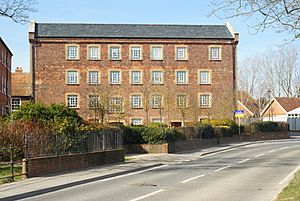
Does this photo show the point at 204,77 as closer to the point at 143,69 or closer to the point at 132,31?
the point at 143,69

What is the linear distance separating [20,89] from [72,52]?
9688 mm

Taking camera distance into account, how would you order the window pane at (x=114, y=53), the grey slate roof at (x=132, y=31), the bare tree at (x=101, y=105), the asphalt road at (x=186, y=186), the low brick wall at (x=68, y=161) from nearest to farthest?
the asphalt road at (x=186, y=186), the low brick wall at (x=68, y=161), the bare tree at (x=101, y=105), the window pane at (x=114, y=53), the grey slate roof at (x=132, y=31)

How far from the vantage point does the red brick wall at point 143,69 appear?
195 feet

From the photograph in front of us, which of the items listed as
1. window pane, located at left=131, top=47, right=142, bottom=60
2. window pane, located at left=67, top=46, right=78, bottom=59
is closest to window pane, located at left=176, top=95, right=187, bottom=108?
window pane, located at left=131, top=47, right=142, bottom=60

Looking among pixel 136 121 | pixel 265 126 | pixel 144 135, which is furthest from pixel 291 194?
pixel 136 121

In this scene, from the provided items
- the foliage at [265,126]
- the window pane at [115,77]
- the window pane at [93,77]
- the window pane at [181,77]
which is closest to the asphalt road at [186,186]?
the foliage at [265,126]

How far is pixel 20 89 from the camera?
212 feet

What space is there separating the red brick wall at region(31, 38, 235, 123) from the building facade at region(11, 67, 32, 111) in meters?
2.25

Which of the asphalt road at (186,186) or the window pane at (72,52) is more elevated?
the window pane at (72,52)

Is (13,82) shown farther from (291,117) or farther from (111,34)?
(291,117)

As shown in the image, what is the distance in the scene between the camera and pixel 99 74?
60.7 meters

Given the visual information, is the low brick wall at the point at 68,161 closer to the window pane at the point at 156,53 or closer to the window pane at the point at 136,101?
the window pane at the point at 136,101

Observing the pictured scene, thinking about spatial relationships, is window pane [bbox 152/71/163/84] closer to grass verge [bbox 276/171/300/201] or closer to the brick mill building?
the brick mill building

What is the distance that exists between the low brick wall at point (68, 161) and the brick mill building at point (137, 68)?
108 feet
